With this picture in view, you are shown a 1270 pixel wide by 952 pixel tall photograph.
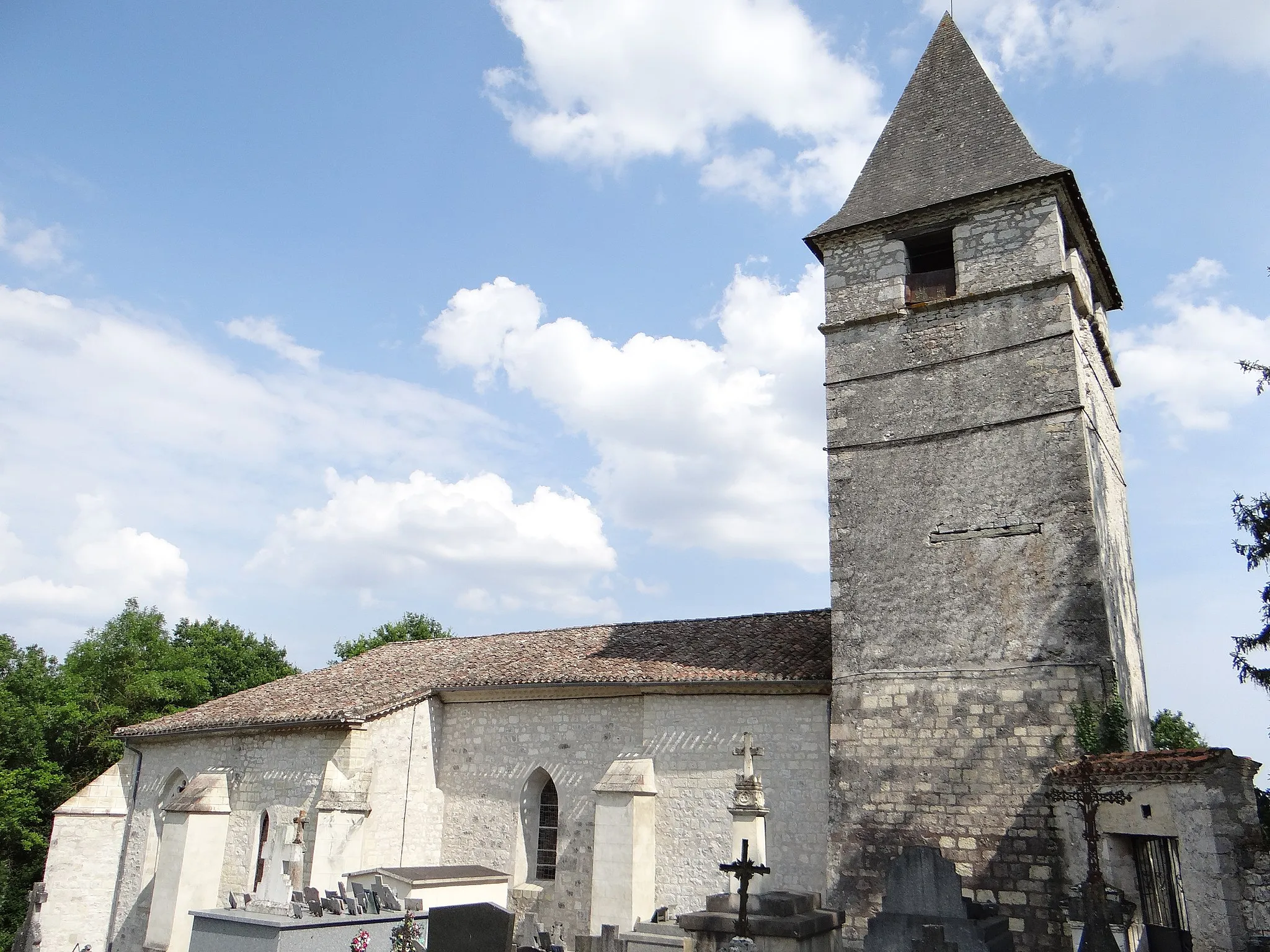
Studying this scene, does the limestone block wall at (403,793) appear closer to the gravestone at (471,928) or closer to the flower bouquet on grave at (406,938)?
the flower bouquet on grave at (406,938)

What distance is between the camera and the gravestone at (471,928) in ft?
30.5

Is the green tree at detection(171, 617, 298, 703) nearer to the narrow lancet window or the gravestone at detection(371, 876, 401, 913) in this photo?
the gravestone at detection(371, 876, 401, 913)

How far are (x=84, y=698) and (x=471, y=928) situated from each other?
91.4 feet

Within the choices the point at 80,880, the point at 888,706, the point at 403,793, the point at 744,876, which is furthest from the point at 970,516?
the point at 80,880

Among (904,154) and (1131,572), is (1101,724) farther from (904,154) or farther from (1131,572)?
(904,154)

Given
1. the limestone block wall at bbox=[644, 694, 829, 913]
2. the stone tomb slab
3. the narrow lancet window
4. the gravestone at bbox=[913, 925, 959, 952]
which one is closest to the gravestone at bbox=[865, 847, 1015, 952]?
the gravestone at bbox=[913, 925, 959, 952]

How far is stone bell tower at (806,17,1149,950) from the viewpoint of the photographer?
1252 cm

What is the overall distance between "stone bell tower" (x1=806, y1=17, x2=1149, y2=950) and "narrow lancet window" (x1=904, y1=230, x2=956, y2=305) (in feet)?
0.15

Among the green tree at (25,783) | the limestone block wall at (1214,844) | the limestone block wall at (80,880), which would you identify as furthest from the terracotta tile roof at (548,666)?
the green tree at (25,783)

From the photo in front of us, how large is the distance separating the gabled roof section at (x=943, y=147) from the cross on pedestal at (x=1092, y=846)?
30.3 ft

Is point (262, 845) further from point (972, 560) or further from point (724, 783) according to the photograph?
point (972, 560)

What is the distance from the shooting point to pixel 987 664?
13.1m

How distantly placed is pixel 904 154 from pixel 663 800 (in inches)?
495

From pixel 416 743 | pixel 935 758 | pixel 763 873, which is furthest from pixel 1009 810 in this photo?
pixel 416 743
